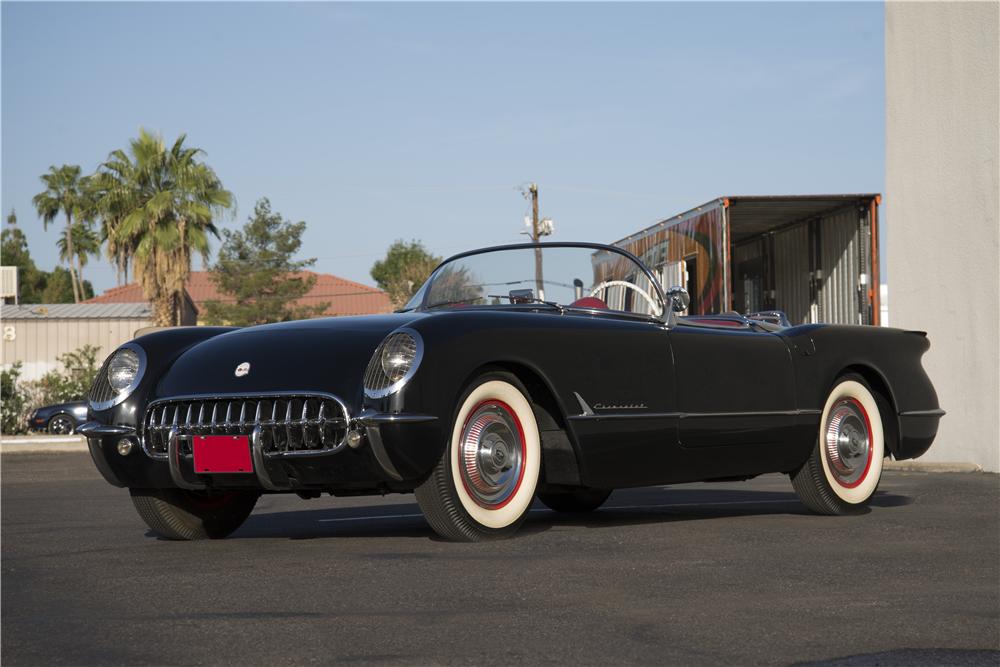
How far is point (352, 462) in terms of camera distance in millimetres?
5176

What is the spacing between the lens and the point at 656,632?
3662 millimetres

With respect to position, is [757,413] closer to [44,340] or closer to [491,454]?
[491,454]

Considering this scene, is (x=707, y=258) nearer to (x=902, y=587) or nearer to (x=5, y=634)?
(x=902, y=587)

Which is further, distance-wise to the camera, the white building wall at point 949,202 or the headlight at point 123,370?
the white building wall at point 949,202

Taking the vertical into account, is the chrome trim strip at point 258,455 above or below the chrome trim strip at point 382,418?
below

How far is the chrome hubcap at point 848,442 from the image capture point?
720cm

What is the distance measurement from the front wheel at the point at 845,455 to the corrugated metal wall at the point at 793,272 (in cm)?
1027

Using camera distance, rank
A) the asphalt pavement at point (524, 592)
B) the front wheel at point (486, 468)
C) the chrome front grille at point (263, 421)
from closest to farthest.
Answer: the asphalt pavement at point (524, 592)
the chrome front grille at point (263, 421)
the front wheel at point (486, 468)

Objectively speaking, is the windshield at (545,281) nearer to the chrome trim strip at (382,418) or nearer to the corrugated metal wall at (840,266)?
the chrome trim strip at (382,418)

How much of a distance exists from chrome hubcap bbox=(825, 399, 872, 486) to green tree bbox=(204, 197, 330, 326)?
49.6m

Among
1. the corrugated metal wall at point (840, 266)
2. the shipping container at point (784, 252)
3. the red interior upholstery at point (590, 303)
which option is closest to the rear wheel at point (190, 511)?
the red interior upholstery at point (590, 303)

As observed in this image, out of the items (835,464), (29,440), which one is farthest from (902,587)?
(29,440)

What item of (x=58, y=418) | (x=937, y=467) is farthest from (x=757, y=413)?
(x=58, y=418)

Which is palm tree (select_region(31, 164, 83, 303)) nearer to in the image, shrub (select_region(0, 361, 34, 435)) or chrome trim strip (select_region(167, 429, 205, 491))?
shrub (select_region(0, 361, 34, 435))
